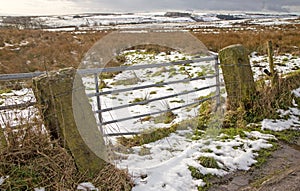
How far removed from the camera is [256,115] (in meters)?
5.19

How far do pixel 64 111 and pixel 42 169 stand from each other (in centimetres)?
62

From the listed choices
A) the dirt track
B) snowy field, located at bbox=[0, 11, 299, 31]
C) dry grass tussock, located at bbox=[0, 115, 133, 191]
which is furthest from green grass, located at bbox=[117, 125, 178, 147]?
snowy field, located at bbox=[0, 11, 299, 31]

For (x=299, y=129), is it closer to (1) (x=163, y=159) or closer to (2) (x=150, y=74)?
(1) (x=163, y=159)

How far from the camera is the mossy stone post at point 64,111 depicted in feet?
9.55

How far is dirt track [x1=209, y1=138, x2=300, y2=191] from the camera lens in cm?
312

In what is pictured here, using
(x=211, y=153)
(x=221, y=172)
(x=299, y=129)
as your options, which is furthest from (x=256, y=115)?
(x=221, y=172)

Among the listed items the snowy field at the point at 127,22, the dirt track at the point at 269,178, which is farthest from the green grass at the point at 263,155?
the snowy field at the point at 127,22

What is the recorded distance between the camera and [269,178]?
3320 millimetres

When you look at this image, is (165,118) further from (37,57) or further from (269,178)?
(37,57)

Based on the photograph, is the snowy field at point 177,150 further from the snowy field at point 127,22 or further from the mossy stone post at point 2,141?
the snowy field at point 127,22

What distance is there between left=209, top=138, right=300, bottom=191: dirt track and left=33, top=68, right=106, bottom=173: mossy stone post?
1.46m

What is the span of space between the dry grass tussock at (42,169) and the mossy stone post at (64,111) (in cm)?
9

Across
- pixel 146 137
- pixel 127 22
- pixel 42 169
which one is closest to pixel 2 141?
pixel 42 169

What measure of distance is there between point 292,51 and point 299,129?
959 cm
